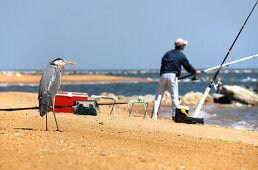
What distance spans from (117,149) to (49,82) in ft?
6.07

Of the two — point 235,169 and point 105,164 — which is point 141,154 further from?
point 235,169

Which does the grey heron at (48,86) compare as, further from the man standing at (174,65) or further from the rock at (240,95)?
the rock at (240,95)

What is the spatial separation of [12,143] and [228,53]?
7405 mm

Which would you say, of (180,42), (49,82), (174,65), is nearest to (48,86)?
(49,82)

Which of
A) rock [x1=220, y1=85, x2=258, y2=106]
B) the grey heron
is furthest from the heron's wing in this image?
rock [x1=220, y1=85, x2=258, y2=106]

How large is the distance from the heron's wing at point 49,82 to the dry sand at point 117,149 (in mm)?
634

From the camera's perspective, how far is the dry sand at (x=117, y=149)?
Answer: 4.73 meters

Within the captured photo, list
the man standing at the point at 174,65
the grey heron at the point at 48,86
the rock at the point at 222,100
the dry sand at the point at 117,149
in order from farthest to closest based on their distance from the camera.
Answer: the rock at the point at 222,100
the man standing at the point at 174,65
the grey heron at the point at 48,86
the dry sand at the point at 117,149

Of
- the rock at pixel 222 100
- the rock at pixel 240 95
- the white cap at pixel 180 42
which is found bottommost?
the rock at pixel 222 100

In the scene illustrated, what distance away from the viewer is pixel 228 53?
442 inches

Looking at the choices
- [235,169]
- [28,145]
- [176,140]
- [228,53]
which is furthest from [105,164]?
[228,53]

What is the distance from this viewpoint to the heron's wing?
6.64m

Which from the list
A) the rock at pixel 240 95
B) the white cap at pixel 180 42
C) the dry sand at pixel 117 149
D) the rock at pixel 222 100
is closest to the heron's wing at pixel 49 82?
the dry sand at pixel 117 149

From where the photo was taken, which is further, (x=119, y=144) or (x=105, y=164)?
(x=119, y=144)
